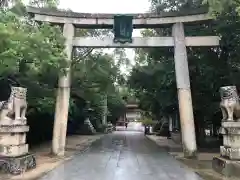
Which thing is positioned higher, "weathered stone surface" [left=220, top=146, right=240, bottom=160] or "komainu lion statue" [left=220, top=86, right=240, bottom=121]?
"komainu lion statue" [left=220, top=86, right=240, bottom=121]

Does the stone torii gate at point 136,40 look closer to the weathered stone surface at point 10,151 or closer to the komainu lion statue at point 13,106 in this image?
the komainu lion statue at point 13,106

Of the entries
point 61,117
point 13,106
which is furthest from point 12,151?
point 61,117

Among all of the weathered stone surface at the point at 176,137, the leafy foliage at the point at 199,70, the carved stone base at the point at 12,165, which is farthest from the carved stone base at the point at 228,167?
the weathered stone surface at the point at 176,137

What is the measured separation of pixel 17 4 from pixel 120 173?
26.2ft

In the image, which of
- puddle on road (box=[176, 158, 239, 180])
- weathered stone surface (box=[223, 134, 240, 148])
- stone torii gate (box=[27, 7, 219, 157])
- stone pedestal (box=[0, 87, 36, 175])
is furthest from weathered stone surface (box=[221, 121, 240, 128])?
stone pedestal (box=[0, 87, 36, 175])

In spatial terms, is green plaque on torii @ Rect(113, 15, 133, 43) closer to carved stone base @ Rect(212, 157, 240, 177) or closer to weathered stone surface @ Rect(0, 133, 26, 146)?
weathered stone surface @ Rect(0, 133, 26, 146)

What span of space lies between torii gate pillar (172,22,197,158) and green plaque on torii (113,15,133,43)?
2.23 meters

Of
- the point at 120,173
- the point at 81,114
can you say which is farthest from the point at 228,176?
the point at 81,114

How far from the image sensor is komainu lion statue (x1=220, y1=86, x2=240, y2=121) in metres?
11.5

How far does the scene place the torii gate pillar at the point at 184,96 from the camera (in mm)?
16047

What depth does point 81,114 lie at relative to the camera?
3747 cm

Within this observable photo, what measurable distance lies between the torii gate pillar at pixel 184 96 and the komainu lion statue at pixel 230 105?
4.39 meters

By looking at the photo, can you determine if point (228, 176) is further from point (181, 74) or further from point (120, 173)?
point (181, 74)

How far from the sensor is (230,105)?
1153cm
